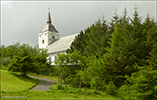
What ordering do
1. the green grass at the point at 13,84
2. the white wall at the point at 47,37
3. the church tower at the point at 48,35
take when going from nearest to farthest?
the green grass at the point at 13,84, the white wall at the point at 47,37, the church tower at the point at 48,35

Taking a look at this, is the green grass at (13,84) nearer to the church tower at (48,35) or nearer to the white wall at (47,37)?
the white wall at (47,37)

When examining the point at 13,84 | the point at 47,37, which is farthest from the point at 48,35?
the point at 13,84

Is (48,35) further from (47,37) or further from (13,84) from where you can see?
(13,84)

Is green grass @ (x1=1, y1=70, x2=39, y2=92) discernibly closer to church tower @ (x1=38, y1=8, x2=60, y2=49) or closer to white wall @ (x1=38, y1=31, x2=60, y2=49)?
white wall @ (x1=38, y1=31, x2=60, y2=49)

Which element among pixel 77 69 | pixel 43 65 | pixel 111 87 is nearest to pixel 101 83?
pixel 111 87

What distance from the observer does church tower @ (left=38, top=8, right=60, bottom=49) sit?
57.5 metres

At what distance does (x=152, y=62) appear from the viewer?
1535 centimetres

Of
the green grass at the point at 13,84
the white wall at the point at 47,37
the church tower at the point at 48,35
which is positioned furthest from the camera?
the church tower at the point at 48,35

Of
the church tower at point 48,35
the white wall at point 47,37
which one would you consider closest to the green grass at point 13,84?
the white wall at point 47,37

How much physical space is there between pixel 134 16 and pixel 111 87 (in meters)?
12.0

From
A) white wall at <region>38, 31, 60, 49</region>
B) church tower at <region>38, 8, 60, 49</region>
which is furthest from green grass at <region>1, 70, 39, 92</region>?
church tower at <region>38, 8, 60, 49</region>

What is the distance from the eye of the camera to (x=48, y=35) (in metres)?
57.2

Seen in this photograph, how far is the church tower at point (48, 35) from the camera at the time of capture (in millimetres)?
57500

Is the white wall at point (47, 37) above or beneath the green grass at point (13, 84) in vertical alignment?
above
